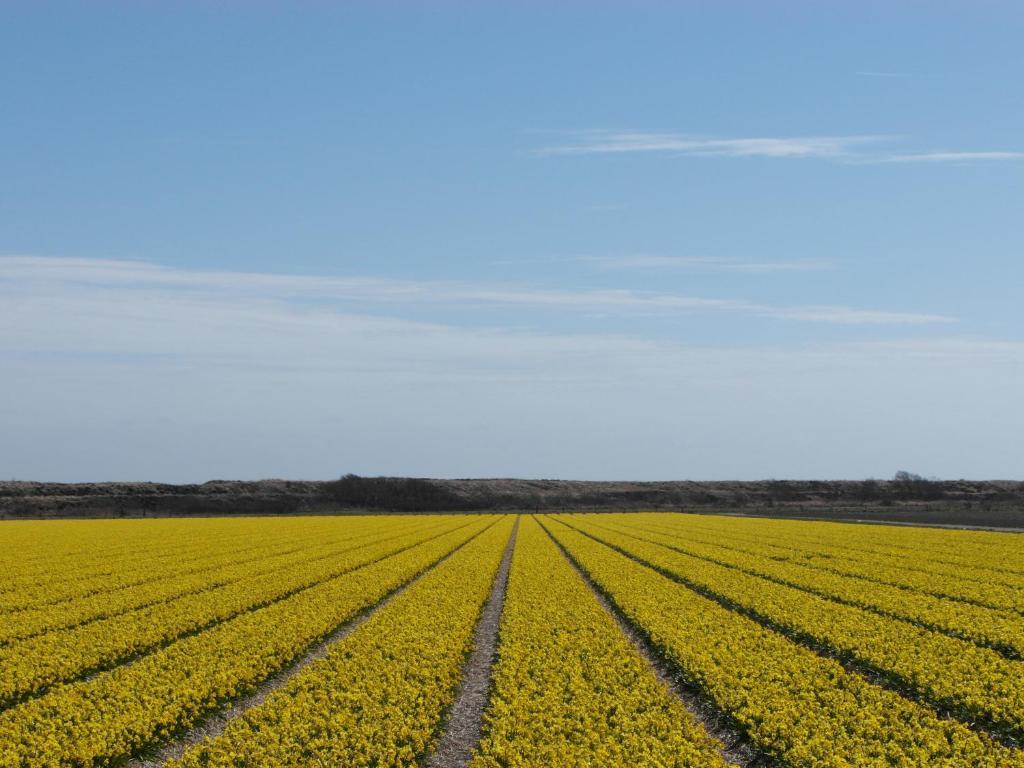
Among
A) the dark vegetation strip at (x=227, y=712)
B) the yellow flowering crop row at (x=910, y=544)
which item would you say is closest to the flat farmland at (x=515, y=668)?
the dark vegetation strip at (x=227, y=712)

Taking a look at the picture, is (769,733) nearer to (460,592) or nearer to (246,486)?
(460,592)

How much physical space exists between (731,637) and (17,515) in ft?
342

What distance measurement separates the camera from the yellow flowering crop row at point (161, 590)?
19.2 meters

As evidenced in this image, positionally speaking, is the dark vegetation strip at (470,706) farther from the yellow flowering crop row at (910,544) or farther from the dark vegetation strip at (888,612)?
the yellow flowering crop row at (910,544)

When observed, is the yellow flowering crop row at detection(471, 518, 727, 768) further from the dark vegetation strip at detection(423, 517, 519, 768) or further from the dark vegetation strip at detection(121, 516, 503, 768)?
the dark vegetation strip at detection(121, 516, 503, 768)

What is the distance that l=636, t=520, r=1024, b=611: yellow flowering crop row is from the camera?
23.0 meters

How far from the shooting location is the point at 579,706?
12.0 meters

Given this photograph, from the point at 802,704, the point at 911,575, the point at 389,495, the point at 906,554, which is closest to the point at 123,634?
the point at 802,704

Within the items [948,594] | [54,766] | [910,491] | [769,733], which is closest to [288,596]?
[54,766]

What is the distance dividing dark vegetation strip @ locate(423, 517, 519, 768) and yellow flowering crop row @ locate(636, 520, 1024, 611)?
41.7 feet

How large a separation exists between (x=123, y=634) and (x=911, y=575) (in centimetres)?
2363

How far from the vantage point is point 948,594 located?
78.0 feet

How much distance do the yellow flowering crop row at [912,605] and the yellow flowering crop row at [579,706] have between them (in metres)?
7.16

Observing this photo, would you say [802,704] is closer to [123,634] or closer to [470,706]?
[470,706]
